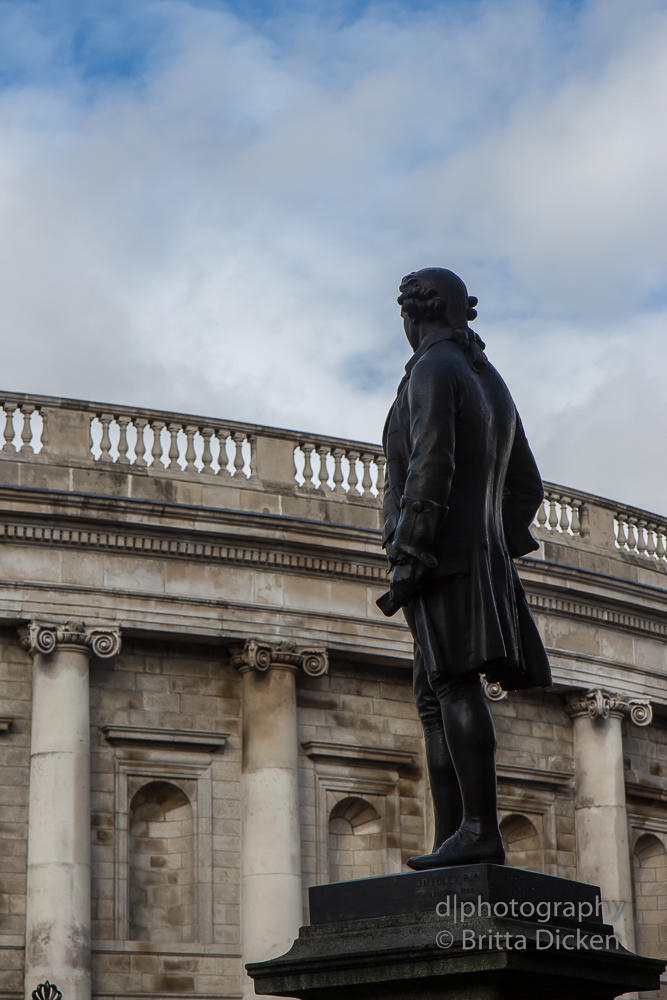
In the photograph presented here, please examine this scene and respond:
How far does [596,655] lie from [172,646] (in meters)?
7.74

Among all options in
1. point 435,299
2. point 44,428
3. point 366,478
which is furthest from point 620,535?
point 435,299

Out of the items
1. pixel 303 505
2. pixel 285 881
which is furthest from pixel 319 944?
pixel 303 505

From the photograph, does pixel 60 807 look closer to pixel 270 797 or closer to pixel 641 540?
pixel 270 797

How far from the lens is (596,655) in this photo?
28.1 meters

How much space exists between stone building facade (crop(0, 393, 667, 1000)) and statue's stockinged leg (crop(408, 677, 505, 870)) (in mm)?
15485

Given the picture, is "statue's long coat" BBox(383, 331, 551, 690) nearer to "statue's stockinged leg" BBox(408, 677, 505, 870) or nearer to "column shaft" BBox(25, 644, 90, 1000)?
"statue's stockinged leg" BBox(408, 677, 505, 870)

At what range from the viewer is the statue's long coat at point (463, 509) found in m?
7.80

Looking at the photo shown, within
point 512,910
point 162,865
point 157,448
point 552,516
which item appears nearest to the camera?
point 512,910

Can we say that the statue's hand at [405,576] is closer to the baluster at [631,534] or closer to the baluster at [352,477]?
the baluster at [352,477]

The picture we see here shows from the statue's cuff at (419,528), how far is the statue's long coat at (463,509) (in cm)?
4

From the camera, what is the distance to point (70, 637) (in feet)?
76.3

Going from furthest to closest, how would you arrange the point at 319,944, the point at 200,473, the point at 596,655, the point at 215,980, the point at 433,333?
1. the point at 596,655
2. the point at 200,473
3. the point at 215,980
4. the point at 433,333
5. the point at 319,944

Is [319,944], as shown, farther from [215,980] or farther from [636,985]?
[215,980]

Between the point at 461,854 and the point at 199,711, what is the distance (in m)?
17.3
